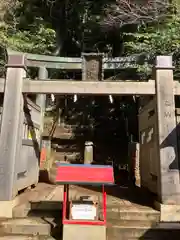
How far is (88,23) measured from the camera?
57.9ft

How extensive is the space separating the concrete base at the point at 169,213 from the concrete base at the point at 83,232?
5.93 ft

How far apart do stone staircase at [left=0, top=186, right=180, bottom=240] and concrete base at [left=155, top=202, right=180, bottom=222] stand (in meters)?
0.15

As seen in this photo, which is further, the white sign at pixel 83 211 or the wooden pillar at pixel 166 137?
the wooden pillar at pixel 166 137

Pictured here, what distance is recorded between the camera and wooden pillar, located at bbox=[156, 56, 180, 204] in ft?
20.3

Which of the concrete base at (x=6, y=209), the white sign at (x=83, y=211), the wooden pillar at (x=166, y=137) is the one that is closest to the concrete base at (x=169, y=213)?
the wooden pillar at (x=166, y=137)

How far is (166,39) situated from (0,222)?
1141cm

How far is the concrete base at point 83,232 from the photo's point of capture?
5.03 m

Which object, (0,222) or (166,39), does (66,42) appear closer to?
(166,39)

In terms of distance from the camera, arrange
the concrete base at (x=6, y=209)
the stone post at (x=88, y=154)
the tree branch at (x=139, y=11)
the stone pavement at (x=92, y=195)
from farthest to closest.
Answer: the stone post at (x=88, y=154), the tree branch at (x=139, y=11), the stone pavement at (x=92, y=195), the concrete base at (x=6, y=209)

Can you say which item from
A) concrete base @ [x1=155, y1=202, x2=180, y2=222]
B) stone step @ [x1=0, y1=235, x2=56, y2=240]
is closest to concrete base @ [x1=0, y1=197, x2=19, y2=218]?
stone step @ [x1=0, y1=235, x2=56, y2=240]

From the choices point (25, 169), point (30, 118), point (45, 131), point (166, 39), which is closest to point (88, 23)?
point (166, 39)

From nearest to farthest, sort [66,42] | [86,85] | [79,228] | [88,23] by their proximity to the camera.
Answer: [79,228] < [86,85] < [88,23] < [66,42]

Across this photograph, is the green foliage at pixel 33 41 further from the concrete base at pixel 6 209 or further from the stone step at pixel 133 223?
the stone step at pixel 133 223

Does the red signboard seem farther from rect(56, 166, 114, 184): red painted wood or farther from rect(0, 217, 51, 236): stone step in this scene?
rect(0, 217, 51, 236): stone step
